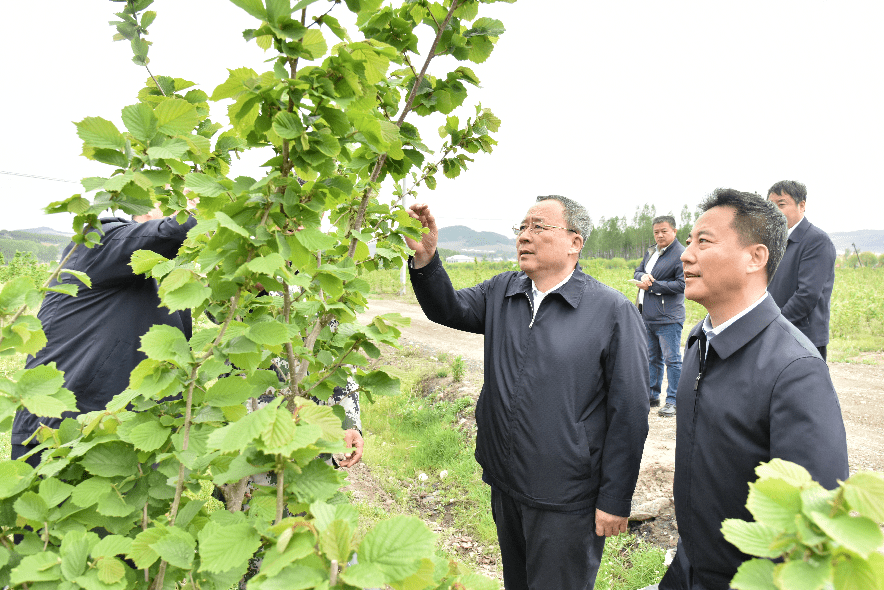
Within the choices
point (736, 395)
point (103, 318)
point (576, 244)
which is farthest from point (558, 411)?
point (103, 318)

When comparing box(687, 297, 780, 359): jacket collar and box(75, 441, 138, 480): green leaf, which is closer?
box(75, 441, 138, 480): green leaf

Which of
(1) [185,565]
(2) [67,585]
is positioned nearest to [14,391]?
(2) [67,585]

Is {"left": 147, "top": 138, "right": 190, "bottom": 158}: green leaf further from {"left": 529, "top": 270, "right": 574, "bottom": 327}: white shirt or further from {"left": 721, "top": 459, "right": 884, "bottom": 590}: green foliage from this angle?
{"left": 529, "top": 270, "right": 574, "bottom": 327}: white shirt

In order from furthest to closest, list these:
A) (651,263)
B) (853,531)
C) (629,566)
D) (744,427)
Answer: (651,263)
(629,566)
(744,427)
(853,531)

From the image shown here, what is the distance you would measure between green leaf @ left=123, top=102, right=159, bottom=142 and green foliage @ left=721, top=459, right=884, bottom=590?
1.13 metres

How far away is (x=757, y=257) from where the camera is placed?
5.24 ft

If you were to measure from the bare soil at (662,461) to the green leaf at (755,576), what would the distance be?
211 cm

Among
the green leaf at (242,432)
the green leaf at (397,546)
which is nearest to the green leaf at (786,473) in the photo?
the green leaf at (397,546)

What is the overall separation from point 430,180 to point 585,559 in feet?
5.74

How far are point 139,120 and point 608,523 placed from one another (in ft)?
6.95

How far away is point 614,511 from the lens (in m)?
1.95

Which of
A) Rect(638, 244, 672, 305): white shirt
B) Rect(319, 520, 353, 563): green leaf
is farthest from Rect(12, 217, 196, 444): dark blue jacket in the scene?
Rect(638, 244, 672, 305): white shirt

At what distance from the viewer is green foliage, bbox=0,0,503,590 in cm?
79

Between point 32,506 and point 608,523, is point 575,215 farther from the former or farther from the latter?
point 32,506
